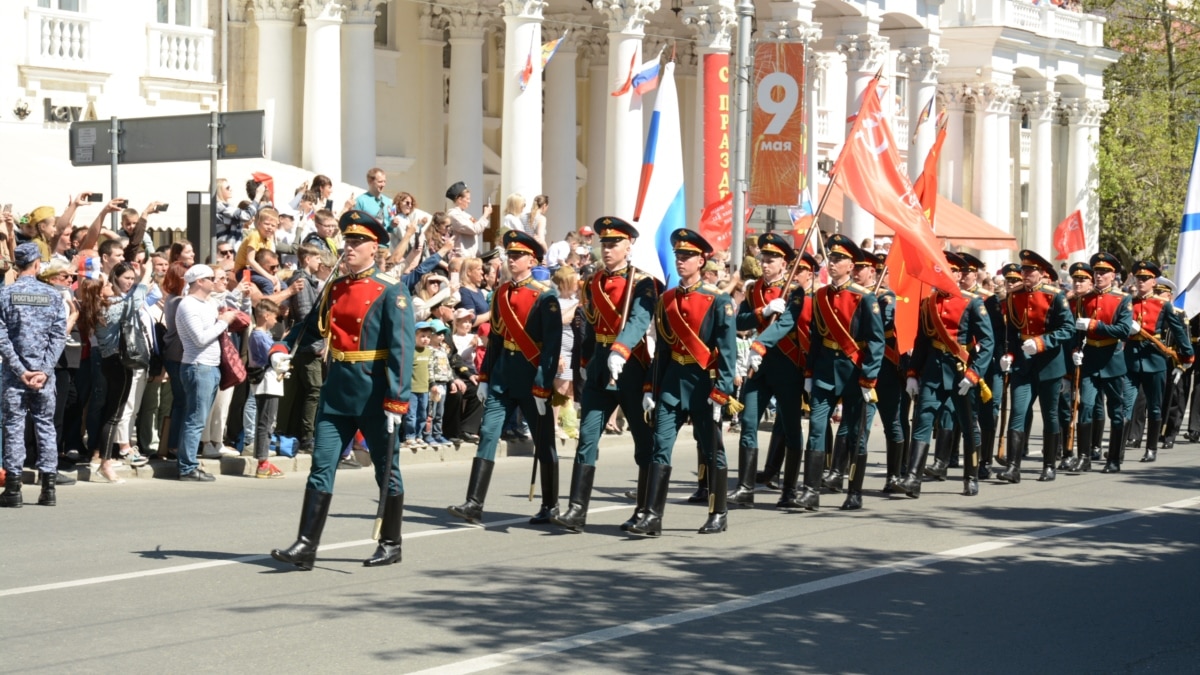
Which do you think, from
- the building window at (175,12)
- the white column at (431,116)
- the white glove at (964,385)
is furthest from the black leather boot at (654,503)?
the white column at (431,116)

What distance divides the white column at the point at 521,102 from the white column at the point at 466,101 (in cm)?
399

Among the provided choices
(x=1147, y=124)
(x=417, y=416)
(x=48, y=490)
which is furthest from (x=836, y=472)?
(x=1147, y=124)

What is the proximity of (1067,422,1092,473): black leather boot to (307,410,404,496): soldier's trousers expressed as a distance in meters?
8.72

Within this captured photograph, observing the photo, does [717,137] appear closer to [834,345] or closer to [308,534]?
[834,345]

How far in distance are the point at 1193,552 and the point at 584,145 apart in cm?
3024

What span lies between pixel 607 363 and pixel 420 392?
4886mm

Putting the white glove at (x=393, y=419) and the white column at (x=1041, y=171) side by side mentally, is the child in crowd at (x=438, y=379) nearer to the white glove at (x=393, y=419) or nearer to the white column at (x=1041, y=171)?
the white glove at (x=393, y=419)

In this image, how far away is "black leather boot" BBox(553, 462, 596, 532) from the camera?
12.3 meters

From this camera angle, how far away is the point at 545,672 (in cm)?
790

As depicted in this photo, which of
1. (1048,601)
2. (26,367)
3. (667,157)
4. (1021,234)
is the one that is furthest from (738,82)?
(1021,234)

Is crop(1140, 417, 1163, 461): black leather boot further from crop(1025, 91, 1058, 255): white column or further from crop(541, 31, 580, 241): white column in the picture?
crop(1025, 91, 1058, 255): white column

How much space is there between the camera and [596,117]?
40.8 m

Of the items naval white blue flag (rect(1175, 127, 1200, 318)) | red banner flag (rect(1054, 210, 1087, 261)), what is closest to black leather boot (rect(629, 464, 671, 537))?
naval white blue flag (rect(1175, 127, 1200, 318))

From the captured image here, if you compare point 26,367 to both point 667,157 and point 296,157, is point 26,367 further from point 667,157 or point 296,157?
point 296,157
